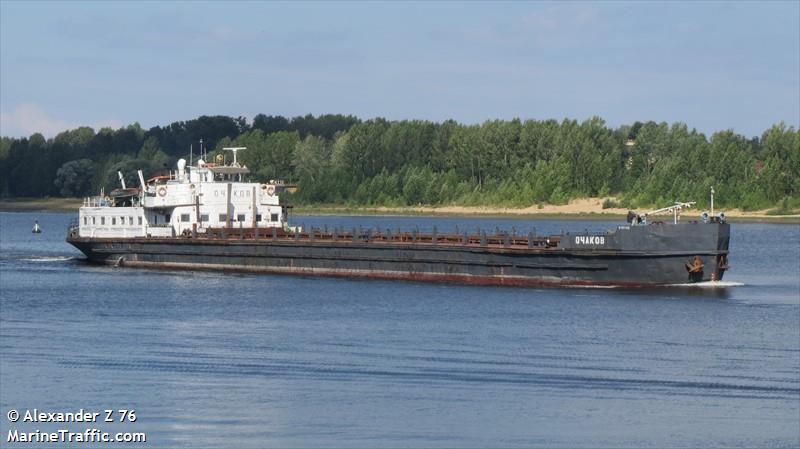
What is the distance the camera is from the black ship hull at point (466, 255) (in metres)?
54.7

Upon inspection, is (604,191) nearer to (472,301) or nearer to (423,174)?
(423,174)

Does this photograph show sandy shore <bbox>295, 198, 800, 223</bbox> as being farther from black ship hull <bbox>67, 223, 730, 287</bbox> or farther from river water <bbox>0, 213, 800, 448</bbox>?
river water <bbox>0, 213, 800, 448</bbox>

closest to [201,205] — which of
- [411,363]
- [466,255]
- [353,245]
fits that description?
[353,245]

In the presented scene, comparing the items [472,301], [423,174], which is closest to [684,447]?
[472,301]

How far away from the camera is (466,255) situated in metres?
Answer: 59.5

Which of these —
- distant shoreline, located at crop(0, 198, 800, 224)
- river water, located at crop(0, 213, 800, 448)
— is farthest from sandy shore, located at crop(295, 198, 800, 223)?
river water, located at crop(0, 213, 800, 448)

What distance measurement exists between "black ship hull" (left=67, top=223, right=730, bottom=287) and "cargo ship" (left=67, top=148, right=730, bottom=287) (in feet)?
0.15

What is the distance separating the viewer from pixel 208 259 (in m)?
68.7

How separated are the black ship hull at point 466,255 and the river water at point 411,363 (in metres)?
1.08

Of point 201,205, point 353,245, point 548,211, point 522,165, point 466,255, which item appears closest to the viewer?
point 466,255

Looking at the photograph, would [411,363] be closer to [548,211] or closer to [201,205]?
[201,205]

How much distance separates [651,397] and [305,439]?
8.98 m

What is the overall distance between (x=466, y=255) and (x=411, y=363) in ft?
69.3

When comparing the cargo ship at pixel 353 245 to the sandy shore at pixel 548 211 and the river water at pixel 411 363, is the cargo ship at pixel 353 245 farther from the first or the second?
the sandy shore at pixel 548 211
